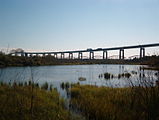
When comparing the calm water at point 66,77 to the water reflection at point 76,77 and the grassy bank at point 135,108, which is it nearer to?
the water reflection at point 76,77

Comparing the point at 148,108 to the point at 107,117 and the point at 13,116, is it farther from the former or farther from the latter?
the point at 13,116

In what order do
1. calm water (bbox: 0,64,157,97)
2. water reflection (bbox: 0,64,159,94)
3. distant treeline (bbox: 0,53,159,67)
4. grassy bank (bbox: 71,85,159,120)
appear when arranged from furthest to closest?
calm water (bbox: 0,64,157,97)
water reflection (bbox: 0,64,159,94)
distant treeline (bbox: 0,53,159,67)
grassy bank (bbox: 71,85,159,120)

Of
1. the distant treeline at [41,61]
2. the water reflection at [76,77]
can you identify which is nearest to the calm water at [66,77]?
the water reflection at [76,77]

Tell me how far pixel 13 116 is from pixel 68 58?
355 ft

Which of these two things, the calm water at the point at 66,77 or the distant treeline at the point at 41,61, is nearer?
the distant treeline at the point at 41,61

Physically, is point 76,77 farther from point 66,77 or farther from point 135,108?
point 135,108

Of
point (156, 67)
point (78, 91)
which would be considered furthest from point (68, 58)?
point (156, 67)

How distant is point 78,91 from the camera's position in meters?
11.5

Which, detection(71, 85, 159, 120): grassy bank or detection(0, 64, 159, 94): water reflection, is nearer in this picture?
detection(71, 85, 159, 120): grassy bank

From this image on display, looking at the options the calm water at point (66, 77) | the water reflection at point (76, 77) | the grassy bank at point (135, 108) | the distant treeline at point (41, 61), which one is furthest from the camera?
the calm water at point (66, 77)

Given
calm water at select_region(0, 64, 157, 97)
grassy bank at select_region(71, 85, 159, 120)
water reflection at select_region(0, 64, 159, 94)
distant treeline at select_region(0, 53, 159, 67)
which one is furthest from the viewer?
calm water at select_region(0, 64, 157, 97)

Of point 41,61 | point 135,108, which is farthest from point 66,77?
point 41,61

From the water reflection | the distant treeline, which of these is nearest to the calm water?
the water reflection

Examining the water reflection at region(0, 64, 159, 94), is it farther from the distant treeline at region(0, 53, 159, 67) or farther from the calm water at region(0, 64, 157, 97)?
the distant treeline at region(0, 53, 159, 67)
